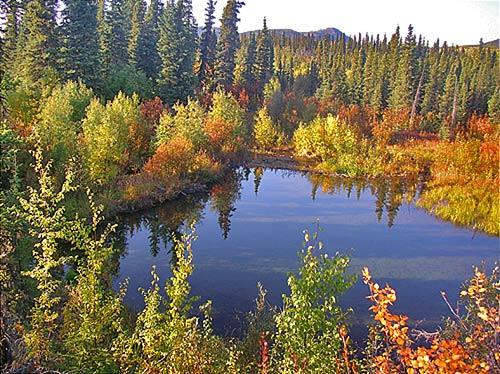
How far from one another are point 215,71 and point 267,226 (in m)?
30.6

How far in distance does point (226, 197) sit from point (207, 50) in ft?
95.2

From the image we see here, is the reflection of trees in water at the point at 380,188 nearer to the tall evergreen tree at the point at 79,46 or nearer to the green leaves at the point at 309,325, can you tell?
the green leaves at the point at 309,325

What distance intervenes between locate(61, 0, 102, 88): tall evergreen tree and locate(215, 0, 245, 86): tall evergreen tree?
14655 mm

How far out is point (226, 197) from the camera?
22.0 m

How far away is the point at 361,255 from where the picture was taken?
14586mm

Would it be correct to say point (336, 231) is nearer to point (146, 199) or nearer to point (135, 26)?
point (146, 199)

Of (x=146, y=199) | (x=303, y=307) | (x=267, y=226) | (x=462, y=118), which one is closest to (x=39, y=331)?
(x=303, y=307)

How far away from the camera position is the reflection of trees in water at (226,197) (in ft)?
59.9

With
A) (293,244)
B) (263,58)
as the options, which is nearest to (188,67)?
(263,58)

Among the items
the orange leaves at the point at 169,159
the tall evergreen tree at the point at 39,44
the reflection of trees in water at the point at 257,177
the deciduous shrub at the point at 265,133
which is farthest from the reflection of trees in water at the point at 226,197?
the tall evergreen tree at the point at 39,44

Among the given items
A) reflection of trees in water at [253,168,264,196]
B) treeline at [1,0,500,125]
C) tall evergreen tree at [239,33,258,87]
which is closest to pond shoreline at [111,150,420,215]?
reflection of trees in water at [253,168,264,196]

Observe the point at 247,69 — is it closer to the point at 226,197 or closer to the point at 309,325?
the point at 226,197

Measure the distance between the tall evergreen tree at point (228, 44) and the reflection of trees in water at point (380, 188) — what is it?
20.5m

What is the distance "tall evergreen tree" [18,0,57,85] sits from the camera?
28.7m
